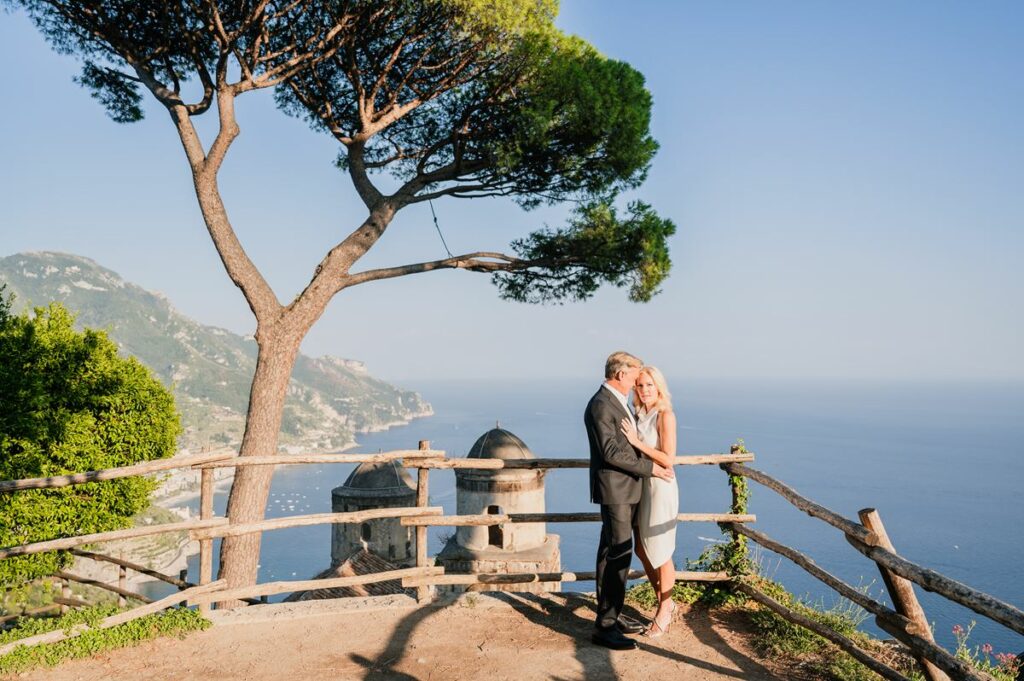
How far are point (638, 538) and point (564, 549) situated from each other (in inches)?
→ 3234

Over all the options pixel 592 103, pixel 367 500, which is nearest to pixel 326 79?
pixel 592 103

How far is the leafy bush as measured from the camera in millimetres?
8570

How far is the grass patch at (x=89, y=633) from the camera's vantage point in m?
5.15

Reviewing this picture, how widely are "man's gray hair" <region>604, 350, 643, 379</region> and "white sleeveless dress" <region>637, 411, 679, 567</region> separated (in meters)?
0.45

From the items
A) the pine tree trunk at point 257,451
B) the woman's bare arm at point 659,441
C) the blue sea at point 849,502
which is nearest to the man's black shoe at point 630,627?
the woman's bare arm at point 659,441

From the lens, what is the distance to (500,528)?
75.3 feet

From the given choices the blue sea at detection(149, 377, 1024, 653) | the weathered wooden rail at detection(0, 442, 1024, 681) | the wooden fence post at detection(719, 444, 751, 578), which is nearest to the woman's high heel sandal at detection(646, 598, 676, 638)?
the weathered wooden rail at detection(0, 442, 1024, 681)

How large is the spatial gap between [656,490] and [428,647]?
2342mm

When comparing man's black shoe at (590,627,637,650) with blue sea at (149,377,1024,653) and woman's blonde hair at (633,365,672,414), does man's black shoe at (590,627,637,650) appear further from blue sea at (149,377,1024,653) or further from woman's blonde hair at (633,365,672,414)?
blue sea at (149,377,1024,653)

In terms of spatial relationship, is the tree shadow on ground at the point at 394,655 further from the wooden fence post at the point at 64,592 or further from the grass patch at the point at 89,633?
the wooden fence post at the point at 64,592

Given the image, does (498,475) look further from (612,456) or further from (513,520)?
(612,456)

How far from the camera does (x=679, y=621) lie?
244 inches

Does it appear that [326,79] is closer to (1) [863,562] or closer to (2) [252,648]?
(2) [252,648]

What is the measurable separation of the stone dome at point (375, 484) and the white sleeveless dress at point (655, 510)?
64.1ft
